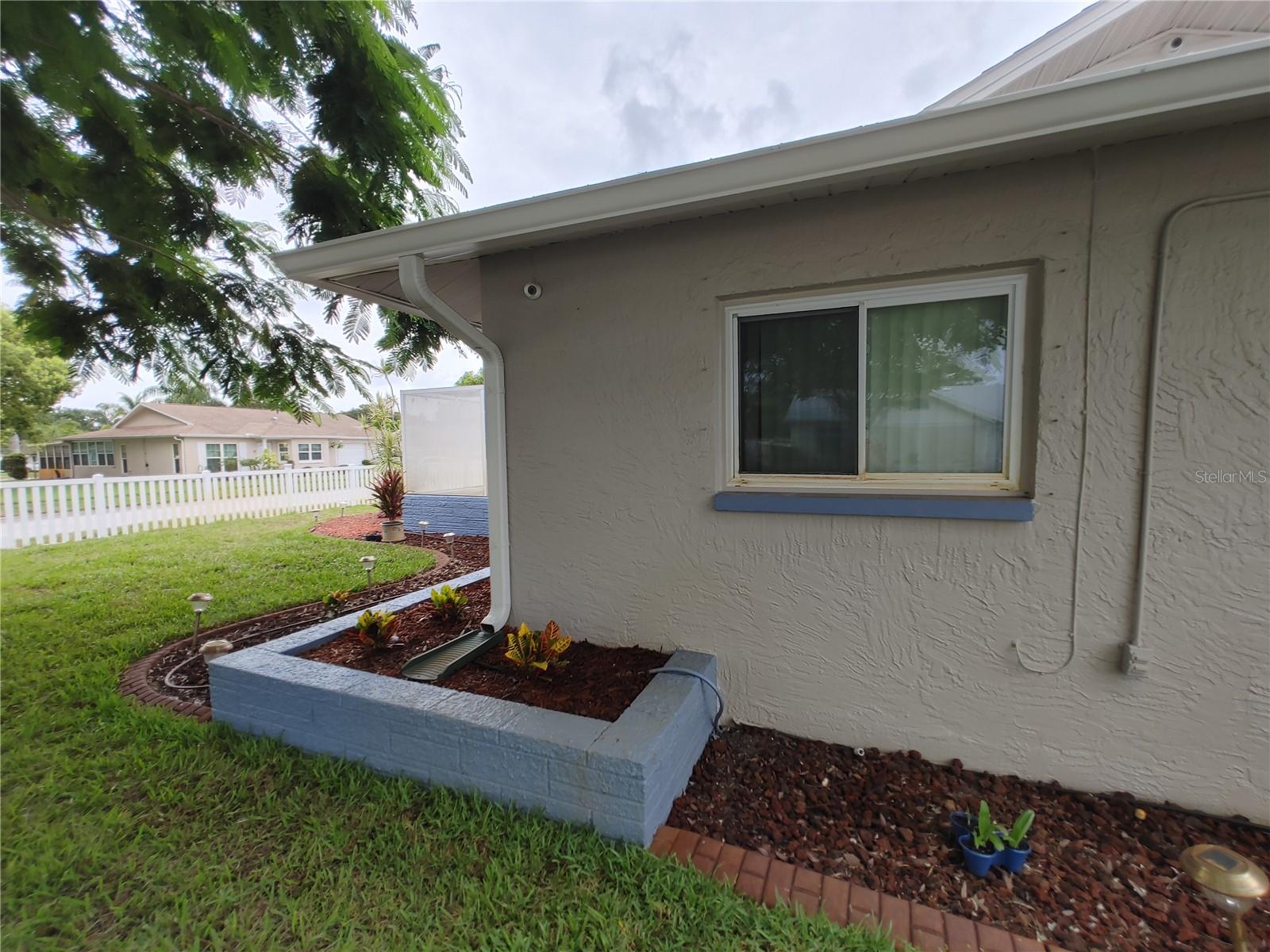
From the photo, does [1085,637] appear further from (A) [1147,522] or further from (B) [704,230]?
(B) [704,230]

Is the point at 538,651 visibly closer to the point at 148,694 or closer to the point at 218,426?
the point at 148,694

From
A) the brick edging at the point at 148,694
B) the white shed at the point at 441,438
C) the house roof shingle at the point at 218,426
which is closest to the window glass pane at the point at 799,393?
the brick edging at the point at 148,694

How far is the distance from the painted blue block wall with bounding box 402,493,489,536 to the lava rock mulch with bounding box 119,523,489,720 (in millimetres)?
1223

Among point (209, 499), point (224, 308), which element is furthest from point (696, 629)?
point (209, 499)

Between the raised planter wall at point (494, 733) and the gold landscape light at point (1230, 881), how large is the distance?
159cm

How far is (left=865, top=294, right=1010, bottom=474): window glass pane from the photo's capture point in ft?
7.47

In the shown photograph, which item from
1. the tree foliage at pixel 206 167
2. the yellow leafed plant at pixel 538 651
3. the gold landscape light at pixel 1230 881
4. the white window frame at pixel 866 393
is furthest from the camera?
the yellow leafed plant at pixel 538 651

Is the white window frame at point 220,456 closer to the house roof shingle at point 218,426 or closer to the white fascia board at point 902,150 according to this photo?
the house roof shingle at point 218,426

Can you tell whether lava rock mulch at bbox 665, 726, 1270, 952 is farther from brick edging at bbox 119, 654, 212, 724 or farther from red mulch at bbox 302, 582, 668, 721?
brick edging at bbox 119, 654, 212, 724

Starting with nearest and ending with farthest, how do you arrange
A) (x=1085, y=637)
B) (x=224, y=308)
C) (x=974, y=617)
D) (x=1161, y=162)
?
(x=1161, y=162)
(x=1085, y=637)
(x=974, y=617)
(x=224, y=308)

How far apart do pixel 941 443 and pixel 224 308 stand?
15.9ft

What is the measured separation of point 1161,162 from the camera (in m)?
1.91

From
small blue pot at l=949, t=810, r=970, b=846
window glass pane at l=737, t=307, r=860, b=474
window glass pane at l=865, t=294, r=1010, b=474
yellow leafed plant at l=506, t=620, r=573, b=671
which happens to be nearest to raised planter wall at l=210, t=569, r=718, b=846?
yellow leafed plant at l=506, t=620, r=573, b=671

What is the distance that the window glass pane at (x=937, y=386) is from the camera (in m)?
2.28
